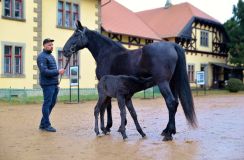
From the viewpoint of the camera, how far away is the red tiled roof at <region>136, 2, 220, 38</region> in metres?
37.1

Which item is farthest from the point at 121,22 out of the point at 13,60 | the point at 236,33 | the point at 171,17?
the point at 236,33

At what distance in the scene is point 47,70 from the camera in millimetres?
8797

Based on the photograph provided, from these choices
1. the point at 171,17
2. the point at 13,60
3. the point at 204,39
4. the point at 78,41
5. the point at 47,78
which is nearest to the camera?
the point at 78,41

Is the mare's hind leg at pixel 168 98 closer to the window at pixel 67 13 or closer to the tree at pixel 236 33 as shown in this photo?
the window at pixel 67 13

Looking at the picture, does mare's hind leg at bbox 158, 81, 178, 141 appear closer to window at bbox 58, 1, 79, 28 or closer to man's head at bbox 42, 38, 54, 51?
man's head at bbox 42, 38, 54, 51

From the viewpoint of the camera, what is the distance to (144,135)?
25.9ft

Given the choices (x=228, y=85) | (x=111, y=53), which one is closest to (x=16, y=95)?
(x=111, y=53)

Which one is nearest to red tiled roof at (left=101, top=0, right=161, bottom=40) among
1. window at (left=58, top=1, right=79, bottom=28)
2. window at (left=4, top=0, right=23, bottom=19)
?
window at (left=58, top=1, right=79, bottom=28)

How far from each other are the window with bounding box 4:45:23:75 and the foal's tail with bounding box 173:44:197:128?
1546cm

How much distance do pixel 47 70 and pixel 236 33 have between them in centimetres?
3423

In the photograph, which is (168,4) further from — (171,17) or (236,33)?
(236,33)

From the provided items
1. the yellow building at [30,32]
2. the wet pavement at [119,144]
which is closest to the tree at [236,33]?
the yellow building at [30,32]

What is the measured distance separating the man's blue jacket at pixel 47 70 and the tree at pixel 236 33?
32.7 meters

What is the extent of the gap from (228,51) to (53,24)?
2386cm
